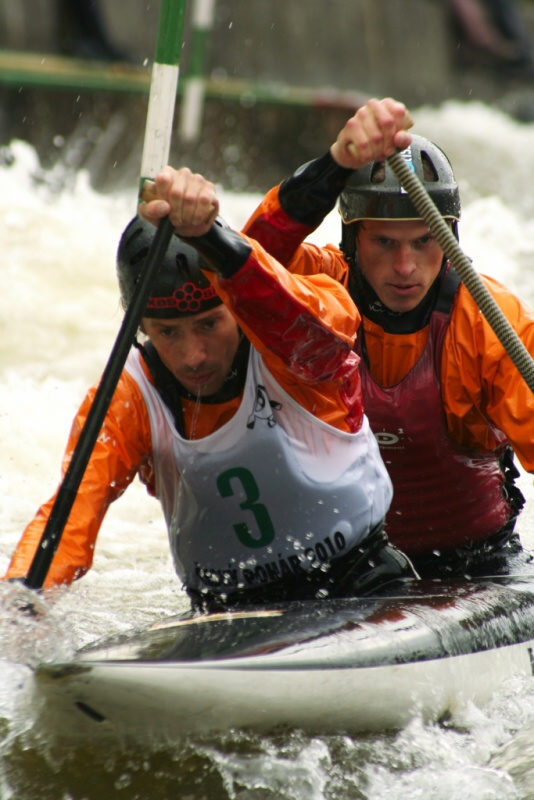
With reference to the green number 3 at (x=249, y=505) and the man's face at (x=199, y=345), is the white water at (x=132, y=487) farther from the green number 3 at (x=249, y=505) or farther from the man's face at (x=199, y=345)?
the man's face at (x=199, y=345)

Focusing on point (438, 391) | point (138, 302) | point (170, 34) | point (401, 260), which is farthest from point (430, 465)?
point (170, 34)

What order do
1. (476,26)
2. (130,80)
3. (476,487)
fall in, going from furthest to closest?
(476,26) < (130,80) < (476,487)

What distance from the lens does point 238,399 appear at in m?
2.74

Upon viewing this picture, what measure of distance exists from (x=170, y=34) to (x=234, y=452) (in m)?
1.03

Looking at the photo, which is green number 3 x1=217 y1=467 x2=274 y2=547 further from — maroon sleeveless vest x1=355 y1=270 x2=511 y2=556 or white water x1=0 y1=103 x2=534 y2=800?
maroon sleeveless vest x1=355 y1=270 x2=511 y2=556

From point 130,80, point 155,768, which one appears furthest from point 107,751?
point 130,80

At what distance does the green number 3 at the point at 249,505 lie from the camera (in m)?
2.71

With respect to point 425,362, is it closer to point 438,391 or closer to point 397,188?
point 438,391

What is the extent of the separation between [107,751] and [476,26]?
1490 centimetres

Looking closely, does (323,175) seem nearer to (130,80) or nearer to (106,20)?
→ (130,80)

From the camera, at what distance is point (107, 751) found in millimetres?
2344

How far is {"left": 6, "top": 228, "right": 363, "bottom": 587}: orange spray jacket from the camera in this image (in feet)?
7.91

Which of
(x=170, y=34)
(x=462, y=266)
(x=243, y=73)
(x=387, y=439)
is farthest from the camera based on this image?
(x=243, y=73)

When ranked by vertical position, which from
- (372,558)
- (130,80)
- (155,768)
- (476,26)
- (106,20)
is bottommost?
(155,768)
